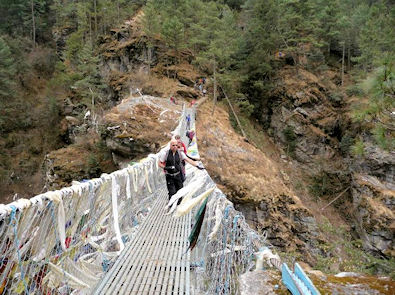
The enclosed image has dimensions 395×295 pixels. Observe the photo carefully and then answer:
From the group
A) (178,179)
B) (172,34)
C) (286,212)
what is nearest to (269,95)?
(172,34)

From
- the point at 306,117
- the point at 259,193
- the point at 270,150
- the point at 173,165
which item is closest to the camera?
the point at 173,165

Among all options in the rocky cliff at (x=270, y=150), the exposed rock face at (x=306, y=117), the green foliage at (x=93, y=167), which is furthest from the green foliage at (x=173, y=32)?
the green foliage at (x=93, y=167)

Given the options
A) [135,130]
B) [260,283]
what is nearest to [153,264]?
[260,283]

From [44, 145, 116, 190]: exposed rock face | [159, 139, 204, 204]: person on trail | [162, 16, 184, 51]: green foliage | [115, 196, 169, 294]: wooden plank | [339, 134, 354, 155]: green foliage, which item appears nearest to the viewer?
[115, 196, 169, 294]: wooden plank

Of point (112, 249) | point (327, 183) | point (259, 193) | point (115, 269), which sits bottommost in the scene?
point (327, 183)

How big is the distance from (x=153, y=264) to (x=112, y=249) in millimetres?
709

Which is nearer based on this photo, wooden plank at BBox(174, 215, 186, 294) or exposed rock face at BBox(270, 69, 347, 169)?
wooden plank at BBox(174, 215, 186, 294)

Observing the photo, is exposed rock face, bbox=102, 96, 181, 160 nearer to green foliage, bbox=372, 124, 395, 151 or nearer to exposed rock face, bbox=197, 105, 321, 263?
exposed rock face, bbox=197, 105, 321, 263

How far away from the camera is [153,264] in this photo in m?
2.94

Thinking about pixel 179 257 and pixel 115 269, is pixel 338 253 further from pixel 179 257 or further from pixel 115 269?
pixel 115 269

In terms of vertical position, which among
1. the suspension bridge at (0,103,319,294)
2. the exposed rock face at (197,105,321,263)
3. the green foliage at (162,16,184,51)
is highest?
the green foliage at (162,16,184,51)

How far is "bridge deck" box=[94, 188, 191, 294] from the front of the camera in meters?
2.48

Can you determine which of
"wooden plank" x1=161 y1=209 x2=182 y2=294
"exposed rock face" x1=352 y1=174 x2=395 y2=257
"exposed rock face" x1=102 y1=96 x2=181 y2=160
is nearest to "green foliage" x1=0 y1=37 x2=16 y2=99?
"exposed rock face" x1=102 y1=96 x2=181 y2=160

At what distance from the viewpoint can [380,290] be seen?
6.33 feet
